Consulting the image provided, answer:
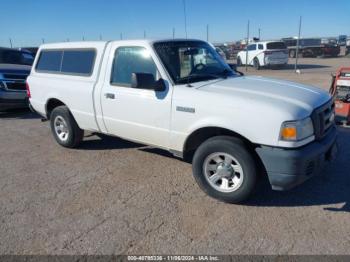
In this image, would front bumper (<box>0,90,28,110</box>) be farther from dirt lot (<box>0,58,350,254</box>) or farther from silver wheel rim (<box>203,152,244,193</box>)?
silver wheel rim (<box>203,152,244,193</box>)

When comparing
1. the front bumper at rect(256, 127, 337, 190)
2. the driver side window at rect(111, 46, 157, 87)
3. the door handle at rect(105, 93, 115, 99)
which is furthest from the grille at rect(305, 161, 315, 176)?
Result: the door handle at rect(105, 93, 115, 99)

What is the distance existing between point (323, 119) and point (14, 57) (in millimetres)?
10393

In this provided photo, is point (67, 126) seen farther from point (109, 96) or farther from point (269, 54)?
point (269, 54)

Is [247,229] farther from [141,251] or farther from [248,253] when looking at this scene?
[141,251]

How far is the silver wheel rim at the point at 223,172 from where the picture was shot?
367 cm

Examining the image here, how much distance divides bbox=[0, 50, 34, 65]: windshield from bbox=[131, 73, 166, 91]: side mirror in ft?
27.7

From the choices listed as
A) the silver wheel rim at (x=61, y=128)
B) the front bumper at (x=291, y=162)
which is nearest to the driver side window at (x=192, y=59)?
the front bumper at (x=291, y=162)

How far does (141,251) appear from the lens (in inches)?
117

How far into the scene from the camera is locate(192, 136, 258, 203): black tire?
3.51 metres

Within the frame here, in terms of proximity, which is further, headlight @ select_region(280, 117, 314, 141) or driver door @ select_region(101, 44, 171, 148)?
driver door @ select_region(101, 44, 171, 148)

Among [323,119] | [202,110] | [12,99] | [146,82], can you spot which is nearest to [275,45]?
[12,99]

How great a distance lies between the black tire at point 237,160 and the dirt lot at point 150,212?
0.12m

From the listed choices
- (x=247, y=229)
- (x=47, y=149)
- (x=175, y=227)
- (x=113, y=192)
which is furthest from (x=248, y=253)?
(x=47, y=149)

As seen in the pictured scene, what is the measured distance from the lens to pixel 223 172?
3.75 metres
